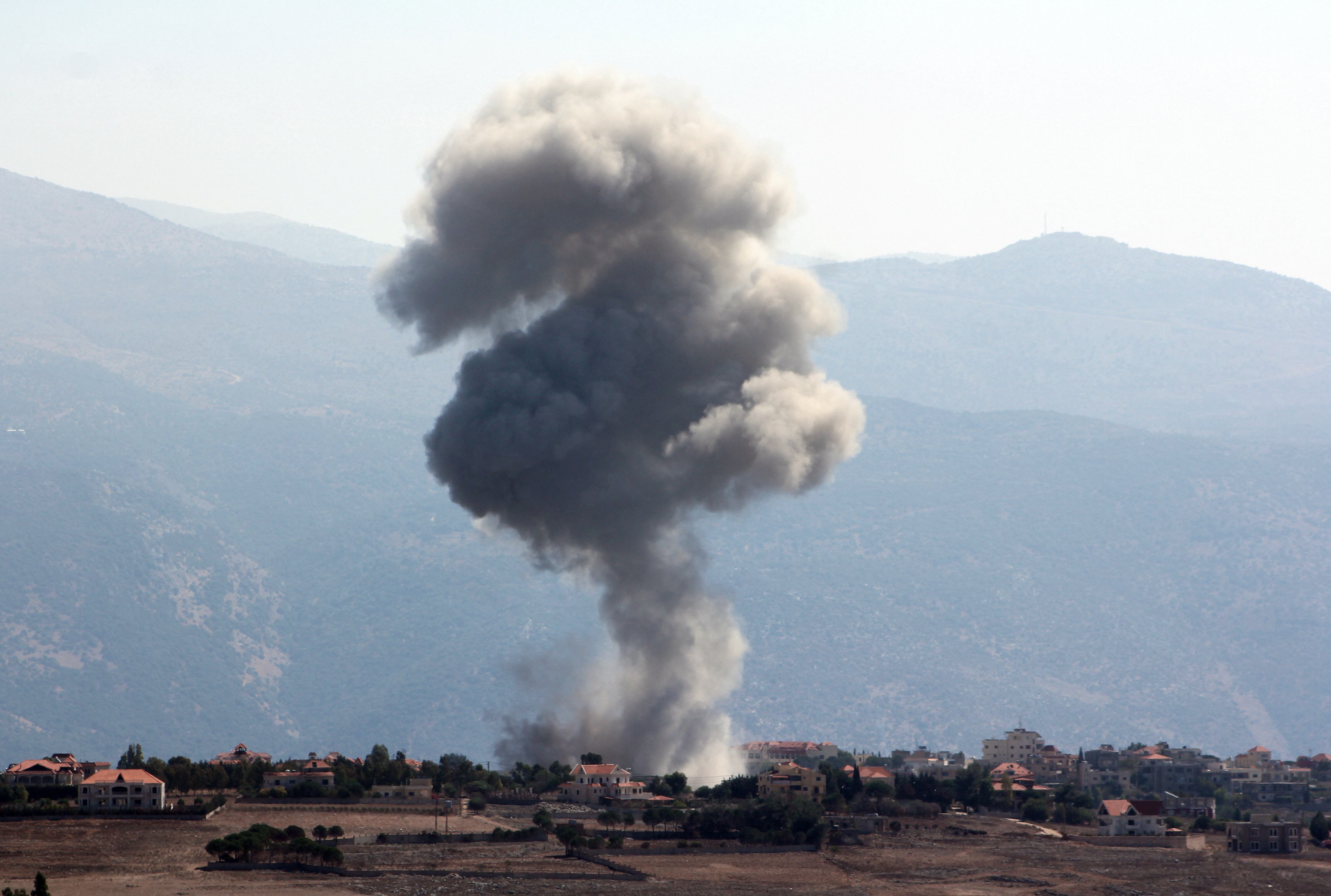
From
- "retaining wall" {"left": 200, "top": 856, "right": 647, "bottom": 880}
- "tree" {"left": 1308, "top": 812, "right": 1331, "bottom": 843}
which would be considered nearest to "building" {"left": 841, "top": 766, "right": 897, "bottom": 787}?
"tree" {"left": 1308, "top": 812, "right": 1331, "bottom": 843}

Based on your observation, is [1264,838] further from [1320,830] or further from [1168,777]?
[1168,777]

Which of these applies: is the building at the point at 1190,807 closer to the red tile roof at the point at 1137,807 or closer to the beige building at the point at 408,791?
the red tile roof at the point at 1137,807

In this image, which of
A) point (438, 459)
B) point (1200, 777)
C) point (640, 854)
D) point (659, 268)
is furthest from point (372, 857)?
point (1200, 777)

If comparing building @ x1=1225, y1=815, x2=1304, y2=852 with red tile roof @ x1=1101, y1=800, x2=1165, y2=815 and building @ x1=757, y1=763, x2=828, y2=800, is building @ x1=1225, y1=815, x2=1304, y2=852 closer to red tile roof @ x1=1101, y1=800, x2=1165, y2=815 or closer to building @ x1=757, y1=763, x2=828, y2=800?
red tile roof @ x1=1101, y1=800, x2=1165, y2=815

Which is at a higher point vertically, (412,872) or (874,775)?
(874,775)

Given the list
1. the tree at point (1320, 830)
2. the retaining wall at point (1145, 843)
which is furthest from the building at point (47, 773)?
the tree at point (1320, 830)

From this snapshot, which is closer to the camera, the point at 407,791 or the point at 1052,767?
the point at 407,791

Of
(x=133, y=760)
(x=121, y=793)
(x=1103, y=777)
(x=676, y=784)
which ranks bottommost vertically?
(x=121, y=793)

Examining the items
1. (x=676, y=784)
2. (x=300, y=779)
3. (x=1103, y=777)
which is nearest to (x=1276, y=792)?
(x=1103, y=777)
